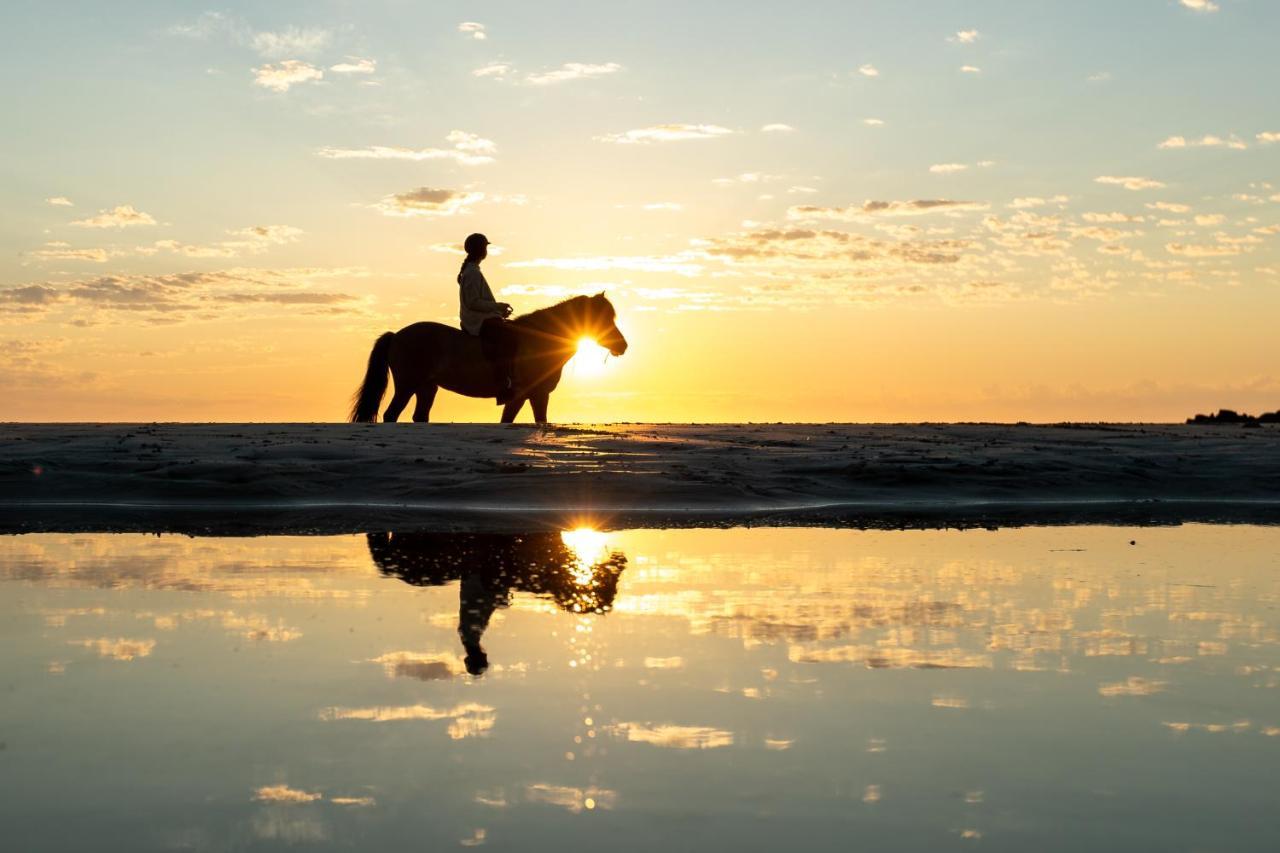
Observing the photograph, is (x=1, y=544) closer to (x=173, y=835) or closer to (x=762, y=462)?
(x=173, y=835)

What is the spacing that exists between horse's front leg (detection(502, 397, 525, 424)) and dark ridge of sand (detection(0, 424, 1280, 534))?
1.28 m

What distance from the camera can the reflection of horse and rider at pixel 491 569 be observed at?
740 centimetres

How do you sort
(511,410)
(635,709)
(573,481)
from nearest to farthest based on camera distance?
(635,709), (573,481), (511,410)

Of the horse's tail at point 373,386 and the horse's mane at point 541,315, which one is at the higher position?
the horse's mane at point 541,315

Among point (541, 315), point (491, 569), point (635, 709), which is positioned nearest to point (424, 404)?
point (541, 315)

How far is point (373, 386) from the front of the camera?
24.0 meters

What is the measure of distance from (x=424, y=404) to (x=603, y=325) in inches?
145

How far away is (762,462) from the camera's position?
1878cm

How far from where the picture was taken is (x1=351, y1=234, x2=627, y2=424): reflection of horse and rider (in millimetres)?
21859

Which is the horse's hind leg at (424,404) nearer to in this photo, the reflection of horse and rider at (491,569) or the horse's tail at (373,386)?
the horse's tail at (373,386)

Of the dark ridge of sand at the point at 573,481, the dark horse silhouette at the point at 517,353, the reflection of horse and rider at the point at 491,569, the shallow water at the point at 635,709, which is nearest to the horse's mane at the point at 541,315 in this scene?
the dark horse silhouette at the point at 517,353

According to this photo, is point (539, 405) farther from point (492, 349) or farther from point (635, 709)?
point (635, 709)

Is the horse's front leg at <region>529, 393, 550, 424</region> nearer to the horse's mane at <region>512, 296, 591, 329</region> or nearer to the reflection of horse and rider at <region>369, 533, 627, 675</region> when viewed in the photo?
the horse's mane at <region>512, 296, 591, 329</region>

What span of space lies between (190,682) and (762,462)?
13.9 metres
